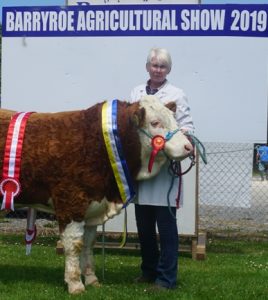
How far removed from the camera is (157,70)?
17.6 ft

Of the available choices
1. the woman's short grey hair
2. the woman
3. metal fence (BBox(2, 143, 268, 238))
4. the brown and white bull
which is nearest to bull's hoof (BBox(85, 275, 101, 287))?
the brown and white bull

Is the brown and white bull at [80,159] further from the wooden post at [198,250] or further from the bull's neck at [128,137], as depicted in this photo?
the wooden post at [198,250]

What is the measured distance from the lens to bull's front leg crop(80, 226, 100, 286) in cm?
554

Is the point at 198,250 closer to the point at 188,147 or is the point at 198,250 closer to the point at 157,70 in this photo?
the point at 188,147

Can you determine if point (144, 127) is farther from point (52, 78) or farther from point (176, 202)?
point (52, 78)

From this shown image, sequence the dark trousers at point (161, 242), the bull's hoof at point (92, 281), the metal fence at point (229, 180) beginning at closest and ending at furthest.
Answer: the dark trousers at point (161, 242), the bull's hoof at point (92, 281), the metal fence at point (229, 180)

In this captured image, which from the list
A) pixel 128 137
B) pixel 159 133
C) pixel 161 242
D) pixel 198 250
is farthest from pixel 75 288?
pixel 198 250

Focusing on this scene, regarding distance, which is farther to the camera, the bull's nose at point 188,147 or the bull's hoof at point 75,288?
the bull's hoof at point 75,288

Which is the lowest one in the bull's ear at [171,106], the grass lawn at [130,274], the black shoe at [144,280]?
the grass lawn at [130,274]

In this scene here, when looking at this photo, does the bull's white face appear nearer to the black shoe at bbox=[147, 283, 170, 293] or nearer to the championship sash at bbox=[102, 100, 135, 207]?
the championship sash at bbox=[102, 100, 135, 207]

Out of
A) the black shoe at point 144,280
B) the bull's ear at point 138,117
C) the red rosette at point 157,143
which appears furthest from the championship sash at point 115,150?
the black shoe at point 144,280

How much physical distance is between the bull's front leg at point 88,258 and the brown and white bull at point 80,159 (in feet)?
0.84

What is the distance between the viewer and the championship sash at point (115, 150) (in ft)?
16.7

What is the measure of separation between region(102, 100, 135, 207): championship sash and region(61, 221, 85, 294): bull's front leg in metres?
0.47
